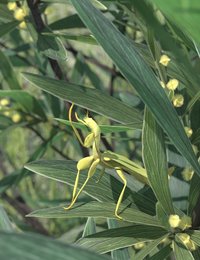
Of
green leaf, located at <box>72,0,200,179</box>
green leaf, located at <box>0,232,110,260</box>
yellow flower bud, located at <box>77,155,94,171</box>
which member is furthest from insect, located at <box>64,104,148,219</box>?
green leaf, located at <box>0,232,110,260</box>

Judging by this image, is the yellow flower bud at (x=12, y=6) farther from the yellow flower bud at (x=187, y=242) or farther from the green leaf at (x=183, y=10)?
the green leaf at (x=183, y=10)

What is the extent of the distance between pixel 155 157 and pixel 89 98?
126 millimetres

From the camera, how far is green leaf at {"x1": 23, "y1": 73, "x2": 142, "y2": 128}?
607 mm

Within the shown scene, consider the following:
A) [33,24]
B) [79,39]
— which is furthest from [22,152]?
[79,39]

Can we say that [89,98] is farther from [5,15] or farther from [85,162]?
[5,15]

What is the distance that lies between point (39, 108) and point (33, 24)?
0.20m

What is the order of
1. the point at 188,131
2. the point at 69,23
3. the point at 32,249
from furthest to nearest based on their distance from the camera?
the point at 69,23
the point at 188,131
the point at 32,249

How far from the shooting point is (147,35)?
1.84ft

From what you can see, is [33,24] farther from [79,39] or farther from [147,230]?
[147,230]

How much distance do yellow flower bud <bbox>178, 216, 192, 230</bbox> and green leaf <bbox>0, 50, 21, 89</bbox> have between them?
1.62 ft

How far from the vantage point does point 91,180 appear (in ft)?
1.98

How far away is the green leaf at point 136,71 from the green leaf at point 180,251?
0.11m

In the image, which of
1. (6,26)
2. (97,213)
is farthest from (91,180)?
(6,26)

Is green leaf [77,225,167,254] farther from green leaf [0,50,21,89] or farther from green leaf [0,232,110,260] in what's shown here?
green leaf [0,50,21,89]
